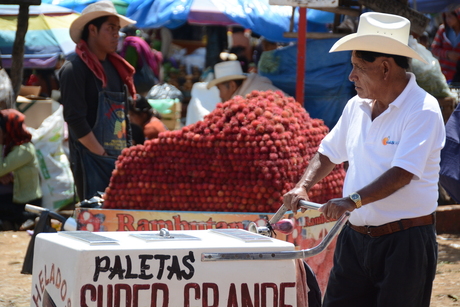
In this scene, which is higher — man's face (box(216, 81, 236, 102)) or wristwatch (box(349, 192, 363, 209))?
wristwatch (box(349, 192, 363, 209))

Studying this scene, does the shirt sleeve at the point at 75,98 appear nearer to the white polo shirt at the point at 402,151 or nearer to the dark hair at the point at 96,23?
the dark hair at the point at 96,23

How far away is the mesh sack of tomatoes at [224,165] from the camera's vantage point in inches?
159

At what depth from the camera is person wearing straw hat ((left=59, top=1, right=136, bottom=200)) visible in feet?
15.9

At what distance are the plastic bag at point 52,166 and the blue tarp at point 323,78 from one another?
2.53 m

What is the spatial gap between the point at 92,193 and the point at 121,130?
52 centimetres

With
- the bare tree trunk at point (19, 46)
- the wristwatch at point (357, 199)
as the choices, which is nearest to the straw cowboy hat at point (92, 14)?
the bare tree trunk at point (19, 46)

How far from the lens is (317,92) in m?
7.30

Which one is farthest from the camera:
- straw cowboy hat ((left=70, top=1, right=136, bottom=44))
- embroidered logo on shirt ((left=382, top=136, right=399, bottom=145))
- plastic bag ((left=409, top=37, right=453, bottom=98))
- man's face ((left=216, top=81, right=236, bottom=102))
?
man's face ((left=216, top=81, right=236, bottom=102))

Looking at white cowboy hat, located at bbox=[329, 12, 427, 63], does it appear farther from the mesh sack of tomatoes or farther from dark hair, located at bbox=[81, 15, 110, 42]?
dark hair, located at bbox=[81, 15, 110, 42]

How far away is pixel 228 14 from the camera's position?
11203 mm

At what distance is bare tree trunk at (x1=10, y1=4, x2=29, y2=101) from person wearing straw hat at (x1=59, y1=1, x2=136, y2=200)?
8.71 ft

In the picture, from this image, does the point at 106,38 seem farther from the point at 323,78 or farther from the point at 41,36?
the point at 41,36

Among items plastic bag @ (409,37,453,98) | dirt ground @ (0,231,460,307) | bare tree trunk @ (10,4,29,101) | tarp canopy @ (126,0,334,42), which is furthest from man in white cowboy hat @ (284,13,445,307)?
tarp canopy @ (126,0,334,42)

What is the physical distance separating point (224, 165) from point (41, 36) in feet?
26.6
